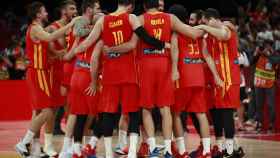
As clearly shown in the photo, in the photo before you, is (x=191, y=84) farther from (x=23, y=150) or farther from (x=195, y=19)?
(x=23, y=150)

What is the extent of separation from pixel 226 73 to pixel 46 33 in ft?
8.81

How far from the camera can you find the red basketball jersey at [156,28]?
1023 centimetres

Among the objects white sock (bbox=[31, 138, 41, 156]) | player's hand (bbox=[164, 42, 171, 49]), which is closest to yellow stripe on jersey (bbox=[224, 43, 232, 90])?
player's hand (bbox=[164, 42, 171, 49])

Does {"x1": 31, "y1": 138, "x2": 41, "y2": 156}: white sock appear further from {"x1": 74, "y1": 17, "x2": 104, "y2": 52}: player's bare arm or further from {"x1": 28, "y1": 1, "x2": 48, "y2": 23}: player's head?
{"x1": 74, "y1": 17, "x2": 104, "y2": 52}: player's bare arm

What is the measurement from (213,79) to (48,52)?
98.9 inches

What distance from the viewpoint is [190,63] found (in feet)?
35.0

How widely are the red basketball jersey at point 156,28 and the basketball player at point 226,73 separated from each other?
0.84m

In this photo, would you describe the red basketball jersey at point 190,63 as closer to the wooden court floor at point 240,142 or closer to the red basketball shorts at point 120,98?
the red basketball shorts at point 120,98

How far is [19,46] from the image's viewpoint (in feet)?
75.5

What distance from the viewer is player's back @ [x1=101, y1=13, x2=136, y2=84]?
32.9 feet

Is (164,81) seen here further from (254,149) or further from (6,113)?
(6,113)

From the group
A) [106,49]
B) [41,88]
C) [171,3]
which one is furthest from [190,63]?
[171,3]

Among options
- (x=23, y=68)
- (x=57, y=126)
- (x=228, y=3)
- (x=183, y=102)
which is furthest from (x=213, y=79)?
(x=228, y=3)

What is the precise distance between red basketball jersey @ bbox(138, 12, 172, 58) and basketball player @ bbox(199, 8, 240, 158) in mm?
844
